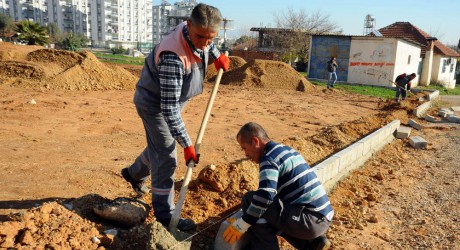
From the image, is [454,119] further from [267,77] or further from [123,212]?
[123,212]

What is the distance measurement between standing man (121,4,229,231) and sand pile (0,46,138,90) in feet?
34.1

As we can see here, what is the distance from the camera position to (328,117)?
9.98m

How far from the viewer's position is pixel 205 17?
2.48m

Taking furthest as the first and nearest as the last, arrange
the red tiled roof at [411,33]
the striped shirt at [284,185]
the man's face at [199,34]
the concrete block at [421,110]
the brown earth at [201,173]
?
the red tiled roof at [411,33] < the concrete block at [421,110] < the brown earth at [201,173] < the man's face at [199,34] < the striped shirt at [284,185]

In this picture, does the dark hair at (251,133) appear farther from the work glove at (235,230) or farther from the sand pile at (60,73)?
the sand pile at (60,73)

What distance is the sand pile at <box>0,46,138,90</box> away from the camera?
1215cm

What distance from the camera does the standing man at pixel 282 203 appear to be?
2.52m

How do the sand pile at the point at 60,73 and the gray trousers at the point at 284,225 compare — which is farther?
the sand pile at the point at 60,73

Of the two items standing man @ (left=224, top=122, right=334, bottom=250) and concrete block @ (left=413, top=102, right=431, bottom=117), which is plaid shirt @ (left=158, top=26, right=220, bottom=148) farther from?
concrete block @ (left=413, top=102, right=431, bottom=117)

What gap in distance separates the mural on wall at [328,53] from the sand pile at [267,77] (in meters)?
5.30

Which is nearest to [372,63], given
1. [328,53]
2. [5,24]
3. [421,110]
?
[328,53]

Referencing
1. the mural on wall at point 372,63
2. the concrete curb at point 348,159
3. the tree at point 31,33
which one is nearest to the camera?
the concrete curb at point 348,159

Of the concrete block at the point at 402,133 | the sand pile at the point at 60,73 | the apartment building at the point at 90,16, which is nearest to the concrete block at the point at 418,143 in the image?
the concrete block at the point at 402,133

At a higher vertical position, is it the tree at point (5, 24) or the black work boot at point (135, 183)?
the tree at point (5, 24)
